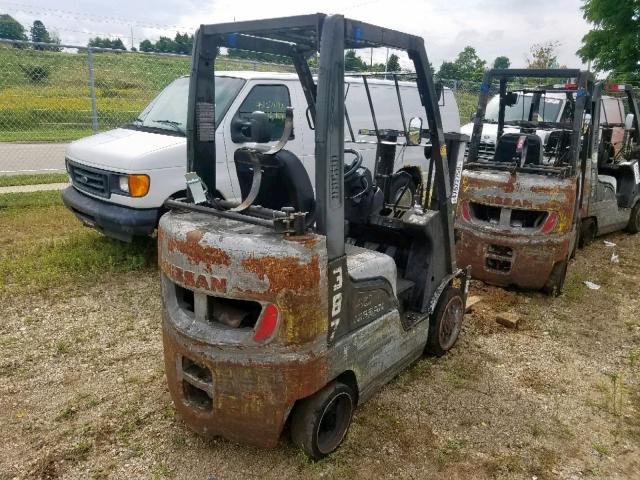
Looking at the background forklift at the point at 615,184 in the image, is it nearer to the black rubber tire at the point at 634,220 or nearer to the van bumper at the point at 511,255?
the black rubber tire at the point at 634,220

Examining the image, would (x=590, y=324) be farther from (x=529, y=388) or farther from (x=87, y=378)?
(x=87, y=378)

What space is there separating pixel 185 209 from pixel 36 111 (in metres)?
12.5

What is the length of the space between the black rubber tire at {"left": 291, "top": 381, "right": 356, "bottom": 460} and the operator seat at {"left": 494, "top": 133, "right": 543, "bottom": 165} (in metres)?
3.58

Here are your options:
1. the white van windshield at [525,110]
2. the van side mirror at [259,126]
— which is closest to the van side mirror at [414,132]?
the van side mirror at [259,126]

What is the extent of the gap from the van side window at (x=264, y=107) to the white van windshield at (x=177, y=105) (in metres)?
0.18

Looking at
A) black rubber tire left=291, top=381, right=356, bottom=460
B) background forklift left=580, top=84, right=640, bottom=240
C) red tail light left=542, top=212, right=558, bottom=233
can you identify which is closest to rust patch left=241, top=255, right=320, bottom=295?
black rubber tire left=291, top=381, right=356, bottom=460

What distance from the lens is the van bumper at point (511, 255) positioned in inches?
216

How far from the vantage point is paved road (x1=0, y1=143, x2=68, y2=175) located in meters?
11.2

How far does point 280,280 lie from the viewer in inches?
103

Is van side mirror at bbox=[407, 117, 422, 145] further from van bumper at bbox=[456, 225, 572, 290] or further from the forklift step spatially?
van bumper at bbox=[456, 225, 572, 290]

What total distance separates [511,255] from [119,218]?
13.7ft

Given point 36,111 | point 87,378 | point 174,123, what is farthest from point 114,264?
point 36,111

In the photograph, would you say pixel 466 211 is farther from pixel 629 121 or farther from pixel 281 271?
pixel 629 121

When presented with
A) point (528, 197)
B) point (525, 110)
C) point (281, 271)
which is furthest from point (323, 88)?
point (525, 110)
